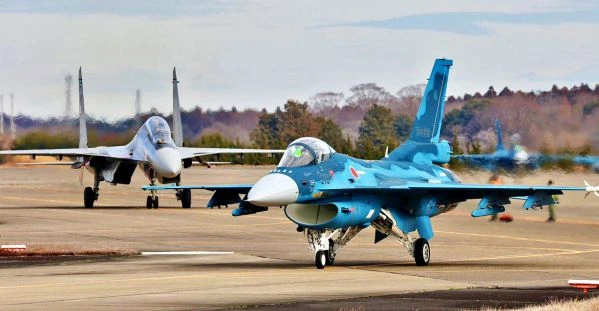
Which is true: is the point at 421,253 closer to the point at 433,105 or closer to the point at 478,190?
the point at 478,190

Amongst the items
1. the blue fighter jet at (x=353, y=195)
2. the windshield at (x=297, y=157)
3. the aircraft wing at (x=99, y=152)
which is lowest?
the blue fighter jet at (x=353, y=195)

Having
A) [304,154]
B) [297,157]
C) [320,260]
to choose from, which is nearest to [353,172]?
[304,154]

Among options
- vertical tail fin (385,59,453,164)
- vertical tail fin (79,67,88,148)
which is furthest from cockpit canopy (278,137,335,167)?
vertical tail fin (79,67,88,148)

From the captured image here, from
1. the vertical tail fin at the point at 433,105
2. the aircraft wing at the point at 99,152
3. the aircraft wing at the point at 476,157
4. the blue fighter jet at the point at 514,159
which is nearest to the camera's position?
the vertical tail fin at the point at 433,105

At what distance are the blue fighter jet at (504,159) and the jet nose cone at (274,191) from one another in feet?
50.7

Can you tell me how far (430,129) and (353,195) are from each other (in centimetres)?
473

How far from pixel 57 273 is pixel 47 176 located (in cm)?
5125

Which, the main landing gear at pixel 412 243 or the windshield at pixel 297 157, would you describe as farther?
the main landing gear at pixel 412 243

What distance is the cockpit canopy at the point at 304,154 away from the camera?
24500 millimetres

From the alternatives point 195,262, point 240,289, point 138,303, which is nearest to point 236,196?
point 195,262

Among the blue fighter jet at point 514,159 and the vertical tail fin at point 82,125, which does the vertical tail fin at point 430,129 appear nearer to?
the blue fighter jet at point 514,159

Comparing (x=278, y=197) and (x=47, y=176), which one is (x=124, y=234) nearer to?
(x=278, y=197)

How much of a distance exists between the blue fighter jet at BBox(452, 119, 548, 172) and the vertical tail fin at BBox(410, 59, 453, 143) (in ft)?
30.2

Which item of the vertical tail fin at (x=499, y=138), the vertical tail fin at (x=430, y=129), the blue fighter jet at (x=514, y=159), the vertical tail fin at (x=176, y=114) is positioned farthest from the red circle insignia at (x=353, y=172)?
the vertical tail fin at (x=176, y=114)
